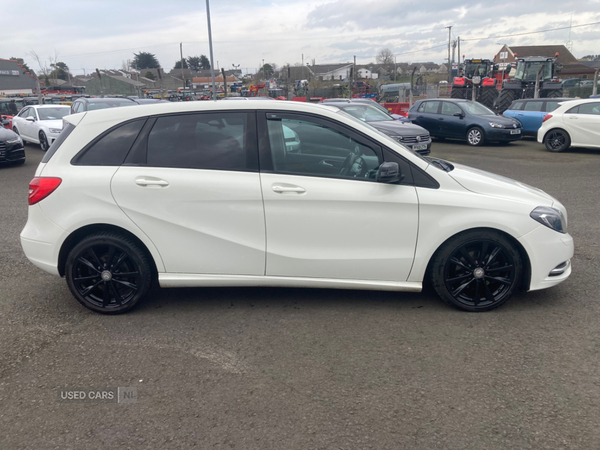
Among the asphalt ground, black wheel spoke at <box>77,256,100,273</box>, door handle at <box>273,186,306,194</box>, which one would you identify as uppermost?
door handle at <box>273,186,306,194</box>

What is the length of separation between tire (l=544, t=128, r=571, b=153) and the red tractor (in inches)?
435

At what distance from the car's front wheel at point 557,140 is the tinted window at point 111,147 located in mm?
13668

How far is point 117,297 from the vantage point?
412cm

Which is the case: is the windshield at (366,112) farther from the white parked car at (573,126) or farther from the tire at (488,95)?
the tire at (488,95)

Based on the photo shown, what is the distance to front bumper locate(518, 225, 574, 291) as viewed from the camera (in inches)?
155


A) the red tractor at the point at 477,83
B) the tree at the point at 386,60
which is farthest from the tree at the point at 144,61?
the red tractor at the point at 477,83

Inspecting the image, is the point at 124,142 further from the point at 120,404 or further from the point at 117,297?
the point at 120,404

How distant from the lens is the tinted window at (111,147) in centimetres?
407

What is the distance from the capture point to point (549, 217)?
3977 millimetres

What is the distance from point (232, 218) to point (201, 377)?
1.25 meters

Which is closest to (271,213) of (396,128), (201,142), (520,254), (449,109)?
(201,142)

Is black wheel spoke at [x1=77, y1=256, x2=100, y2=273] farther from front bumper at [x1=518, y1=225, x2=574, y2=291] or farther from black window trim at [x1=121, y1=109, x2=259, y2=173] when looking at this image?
front bumper at [x1=518, y1=225, x2=574, y2=291]

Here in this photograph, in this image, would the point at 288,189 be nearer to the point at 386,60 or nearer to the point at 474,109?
the point at 474,109

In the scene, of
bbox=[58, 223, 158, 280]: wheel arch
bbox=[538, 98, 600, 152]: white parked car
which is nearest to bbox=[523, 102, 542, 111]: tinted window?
bbox=[538, 98, 600, 152]: white parked car
